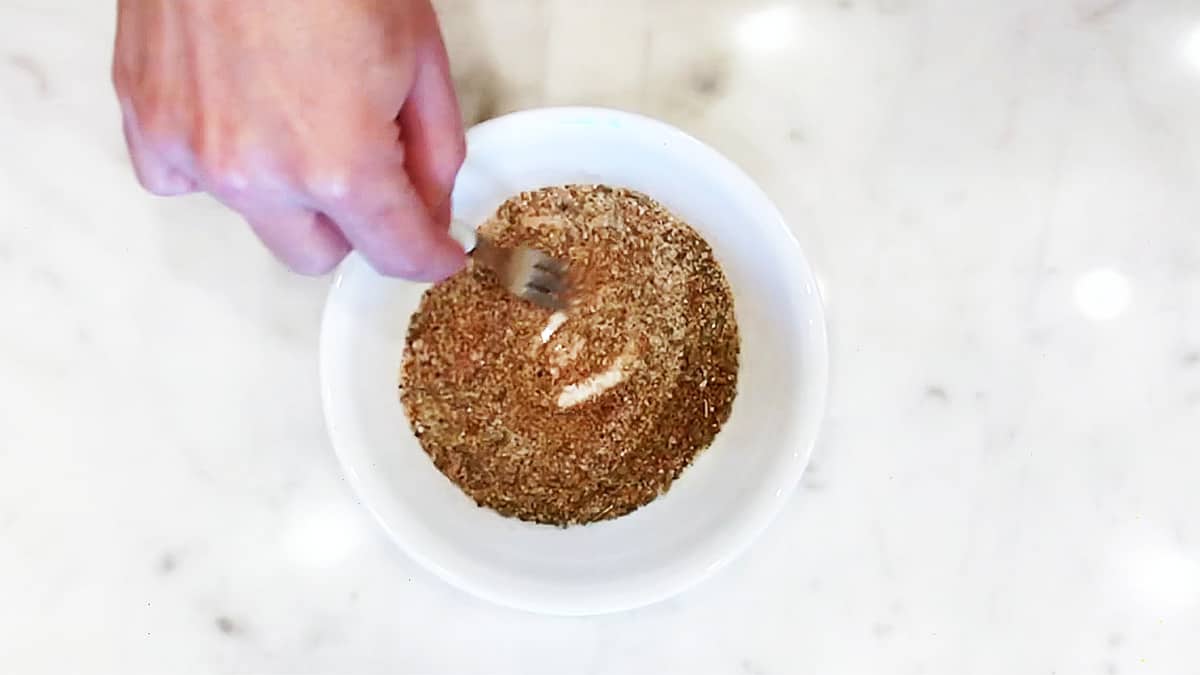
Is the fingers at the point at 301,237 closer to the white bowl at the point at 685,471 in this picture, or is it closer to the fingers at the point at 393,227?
the fingers at the point at 393,227

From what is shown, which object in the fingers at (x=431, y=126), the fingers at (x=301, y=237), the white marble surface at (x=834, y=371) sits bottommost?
the white marble surface at (x=834, y=371)

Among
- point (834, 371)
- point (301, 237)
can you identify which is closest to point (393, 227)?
point (301, 237)

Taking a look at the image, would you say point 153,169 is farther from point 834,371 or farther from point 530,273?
point 834,371

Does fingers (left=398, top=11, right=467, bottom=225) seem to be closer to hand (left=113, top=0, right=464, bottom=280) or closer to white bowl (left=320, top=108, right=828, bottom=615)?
hand (left=113, top=0, right=464, bottom=280)

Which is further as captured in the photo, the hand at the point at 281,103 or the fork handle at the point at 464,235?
the fork handle at the point at 464,235

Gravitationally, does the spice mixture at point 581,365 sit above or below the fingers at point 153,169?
below

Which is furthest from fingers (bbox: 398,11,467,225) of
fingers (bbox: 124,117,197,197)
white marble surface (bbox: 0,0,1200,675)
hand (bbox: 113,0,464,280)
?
white marble surface (bbox: 0,0,1200,675)

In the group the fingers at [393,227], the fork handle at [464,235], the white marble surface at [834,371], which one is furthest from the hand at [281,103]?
the white marble surface at [834,371]
